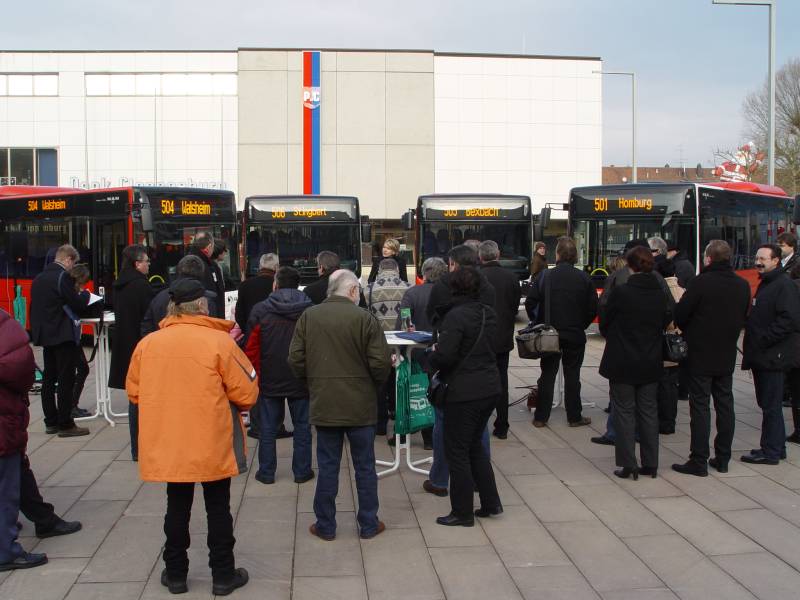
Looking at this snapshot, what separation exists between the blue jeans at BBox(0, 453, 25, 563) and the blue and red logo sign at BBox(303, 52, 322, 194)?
38.4m

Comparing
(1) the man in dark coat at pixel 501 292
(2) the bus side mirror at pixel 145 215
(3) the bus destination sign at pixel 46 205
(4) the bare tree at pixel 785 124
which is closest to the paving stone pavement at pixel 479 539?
(1) the man in dark coat at pixel 501 292

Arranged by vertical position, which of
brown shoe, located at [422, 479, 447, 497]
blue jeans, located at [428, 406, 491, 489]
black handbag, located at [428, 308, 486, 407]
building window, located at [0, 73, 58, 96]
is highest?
building window, located at [0, 73, 58, 96]

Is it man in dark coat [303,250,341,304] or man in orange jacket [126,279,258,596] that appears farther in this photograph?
man in dark coat [303,250,341,304]

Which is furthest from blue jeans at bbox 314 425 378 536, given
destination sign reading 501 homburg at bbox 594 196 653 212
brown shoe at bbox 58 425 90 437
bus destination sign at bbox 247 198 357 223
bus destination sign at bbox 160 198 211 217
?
destination sign reading 501 homburg at bbox 594 196 653 212

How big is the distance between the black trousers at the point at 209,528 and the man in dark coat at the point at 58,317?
4028mm

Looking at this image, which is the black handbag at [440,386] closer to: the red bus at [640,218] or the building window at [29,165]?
the red bus at [640,218]

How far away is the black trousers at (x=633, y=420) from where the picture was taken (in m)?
6.83

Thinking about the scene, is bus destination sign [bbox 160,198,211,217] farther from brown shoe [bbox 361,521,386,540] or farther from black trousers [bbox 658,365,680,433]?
brown shoe [bbox 361,521,386,540]

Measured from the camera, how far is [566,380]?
8664mm

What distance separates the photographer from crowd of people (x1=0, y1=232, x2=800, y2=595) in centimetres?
450

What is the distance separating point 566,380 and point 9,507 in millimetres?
5383

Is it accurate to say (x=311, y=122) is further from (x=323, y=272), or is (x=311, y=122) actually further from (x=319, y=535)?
(x=319, y=535)

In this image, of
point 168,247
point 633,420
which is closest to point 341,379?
point 633,420

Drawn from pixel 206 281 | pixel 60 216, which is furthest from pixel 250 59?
pixel 206 281
